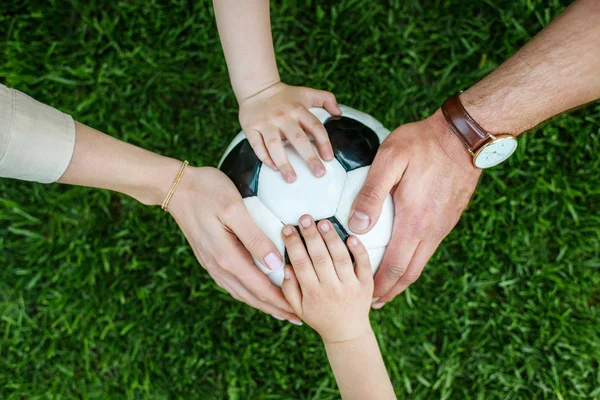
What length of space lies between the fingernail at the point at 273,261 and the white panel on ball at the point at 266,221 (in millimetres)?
32

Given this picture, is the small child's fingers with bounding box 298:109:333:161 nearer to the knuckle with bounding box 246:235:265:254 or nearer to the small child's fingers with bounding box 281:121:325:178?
the small child's fingers with bounding box 281:121:325:178

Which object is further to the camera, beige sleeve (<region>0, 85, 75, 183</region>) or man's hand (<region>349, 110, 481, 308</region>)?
man's hand (<region>349, 110, 481, 308</region>)

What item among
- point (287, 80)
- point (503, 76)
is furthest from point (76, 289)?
point (503, 76)

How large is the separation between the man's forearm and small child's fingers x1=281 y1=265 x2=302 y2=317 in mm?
959

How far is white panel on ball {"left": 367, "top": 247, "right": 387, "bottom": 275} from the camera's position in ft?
6.86

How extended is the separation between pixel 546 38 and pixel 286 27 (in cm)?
156

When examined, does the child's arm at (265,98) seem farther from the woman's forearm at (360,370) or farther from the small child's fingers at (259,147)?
the woman's forearm at (360,370)

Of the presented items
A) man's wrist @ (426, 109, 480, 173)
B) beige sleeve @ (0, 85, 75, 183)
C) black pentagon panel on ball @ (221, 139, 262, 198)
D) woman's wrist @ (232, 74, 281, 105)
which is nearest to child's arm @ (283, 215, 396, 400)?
black pentagon panel on ball @ (221, 139, 262, 198)

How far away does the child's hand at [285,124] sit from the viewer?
2020 mm

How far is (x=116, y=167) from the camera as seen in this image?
6.99 feet

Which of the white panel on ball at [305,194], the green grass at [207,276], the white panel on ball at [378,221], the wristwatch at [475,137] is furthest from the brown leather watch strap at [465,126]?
the green grass at [207,276]

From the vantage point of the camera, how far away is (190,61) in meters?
3.19

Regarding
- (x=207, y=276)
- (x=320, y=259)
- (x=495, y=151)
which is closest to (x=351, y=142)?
(x=320, y=259)

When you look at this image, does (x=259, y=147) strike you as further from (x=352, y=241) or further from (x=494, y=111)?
(x=494, y=111)
